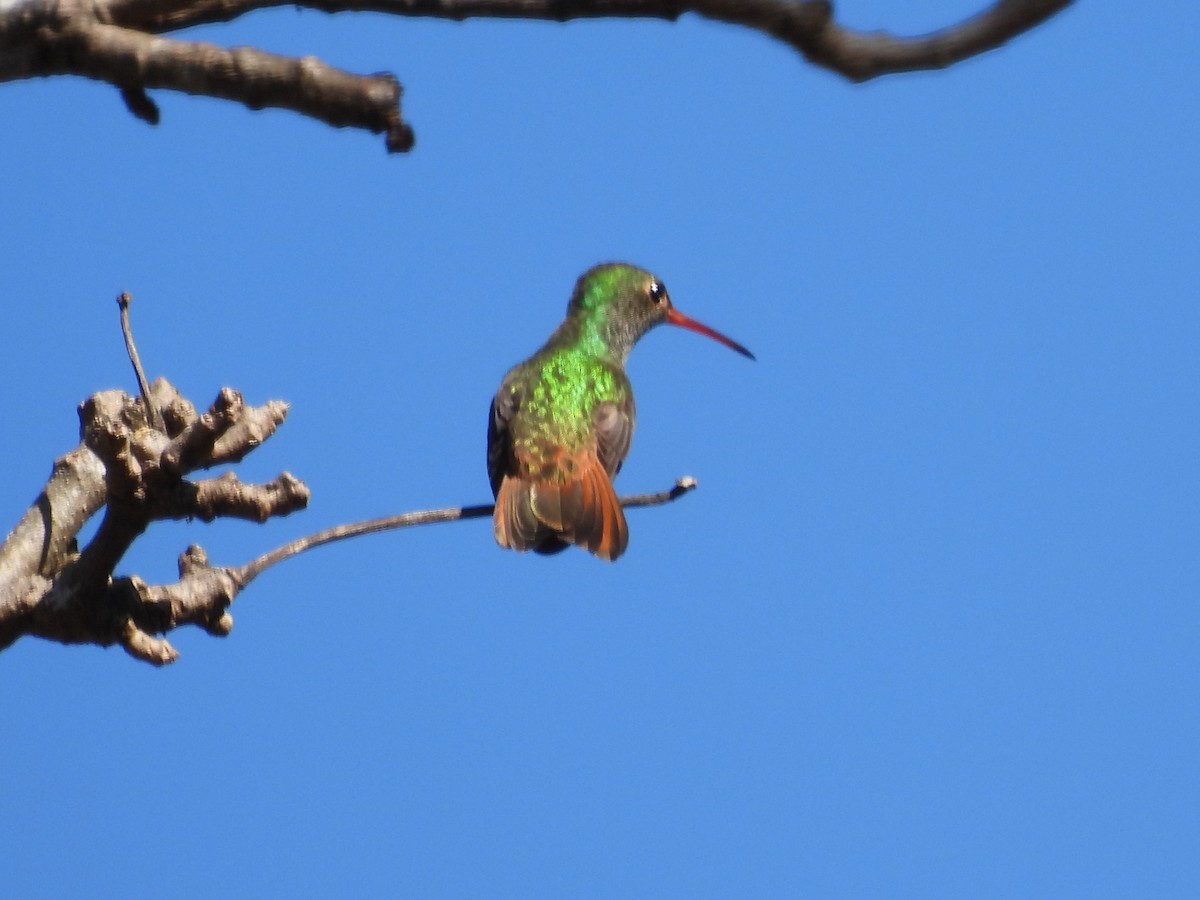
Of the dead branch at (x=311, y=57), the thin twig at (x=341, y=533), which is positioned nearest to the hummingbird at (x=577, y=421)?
the thin twig at (x=341, y=533)

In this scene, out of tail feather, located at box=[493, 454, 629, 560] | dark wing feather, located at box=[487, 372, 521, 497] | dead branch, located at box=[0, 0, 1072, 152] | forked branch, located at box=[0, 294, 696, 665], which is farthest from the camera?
dark wing feather, located at box=[487, 372, 521, 497]

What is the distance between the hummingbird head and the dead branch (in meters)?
5.87

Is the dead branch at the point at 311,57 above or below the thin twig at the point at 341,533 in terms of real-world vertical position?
above

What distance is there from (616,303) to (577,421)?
4.45 feet

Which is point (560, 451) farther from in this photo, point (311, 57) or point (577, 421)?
point (311, 57)

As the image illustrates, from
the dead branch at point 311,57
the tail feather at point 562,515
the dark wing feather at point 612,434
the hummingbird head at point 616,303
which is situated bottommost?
the tail feather at point 562,515

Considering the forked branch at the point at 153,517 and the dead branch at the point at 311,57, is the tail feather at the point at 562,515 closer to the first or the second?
the forked branch at the point at 153,517

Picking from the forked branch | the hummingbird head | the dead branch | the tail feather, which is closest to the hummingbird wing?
the tail feather

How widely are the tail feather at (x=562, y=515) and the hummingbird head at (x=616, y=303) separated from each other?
5.15ft

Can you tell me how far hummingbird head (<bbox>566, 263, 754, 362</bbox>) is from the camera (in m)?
8.47

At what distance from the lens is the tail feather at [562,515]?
21.2ft

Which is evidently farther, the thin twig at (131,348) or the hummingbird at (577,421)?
the hummingbird at (577,421)

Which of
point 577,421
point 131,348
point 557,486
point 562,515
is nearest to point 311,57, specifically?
point 131,348

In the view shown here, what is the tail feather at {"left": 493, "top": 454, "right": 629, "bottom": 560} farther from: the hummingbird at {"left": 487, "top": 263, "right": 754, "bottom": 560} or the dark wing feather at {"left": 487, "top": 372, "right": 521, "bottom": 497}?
the dark wing feather at {"left": 487, "top": 372, "right": 521, "bottom": 497}
